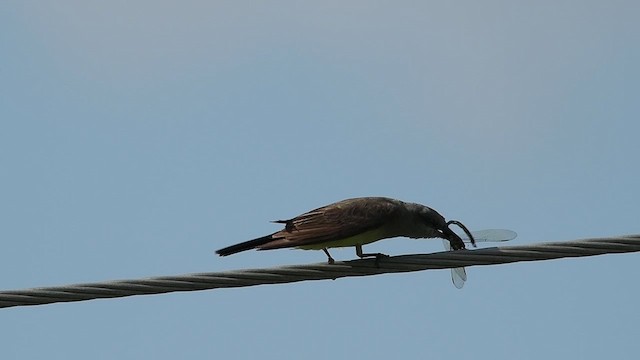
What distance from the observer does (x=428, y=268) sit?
10.1m

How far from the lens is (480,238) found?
13.4m

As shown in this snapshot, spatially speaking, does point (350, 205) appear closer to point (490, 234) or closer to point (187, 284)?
point (490, 234)

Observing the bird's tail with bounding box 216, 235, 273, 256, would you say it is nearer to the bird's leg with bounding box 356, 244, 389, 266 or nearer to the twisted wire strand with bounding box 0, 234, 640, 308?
the bird's leg with bounding box 356, 244, 389, 266

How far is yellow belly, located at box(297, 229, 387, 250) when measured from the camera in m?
12.0

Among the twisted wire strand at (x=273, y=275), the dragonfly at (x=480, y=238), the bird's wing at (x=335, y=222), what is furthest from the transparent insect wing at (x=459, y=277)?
the twisted wire strand at (x=273, y=275)

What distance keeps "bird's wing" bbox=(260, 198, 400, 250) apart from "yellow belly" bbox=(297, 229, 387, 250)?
0.05m

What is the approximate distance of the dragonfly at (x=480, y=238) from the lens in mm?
12984

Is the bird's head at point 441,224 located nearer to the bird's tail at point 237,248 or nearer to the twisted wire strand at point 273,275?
the bird's tail at point 237,248

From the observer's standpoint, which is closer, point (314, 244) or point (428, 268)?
point (428, 268)

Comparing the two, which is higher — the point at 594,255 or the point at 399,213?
the point at 399,213

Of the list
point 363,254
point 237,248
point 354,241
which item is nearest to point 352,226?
point 354,241

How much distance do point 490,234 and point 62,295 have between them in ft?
17.2

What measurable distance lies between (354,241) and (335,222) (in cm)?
25

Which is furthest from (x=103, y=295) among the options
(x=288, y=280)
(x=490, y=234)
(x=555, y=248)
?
(x=490, y=234)
